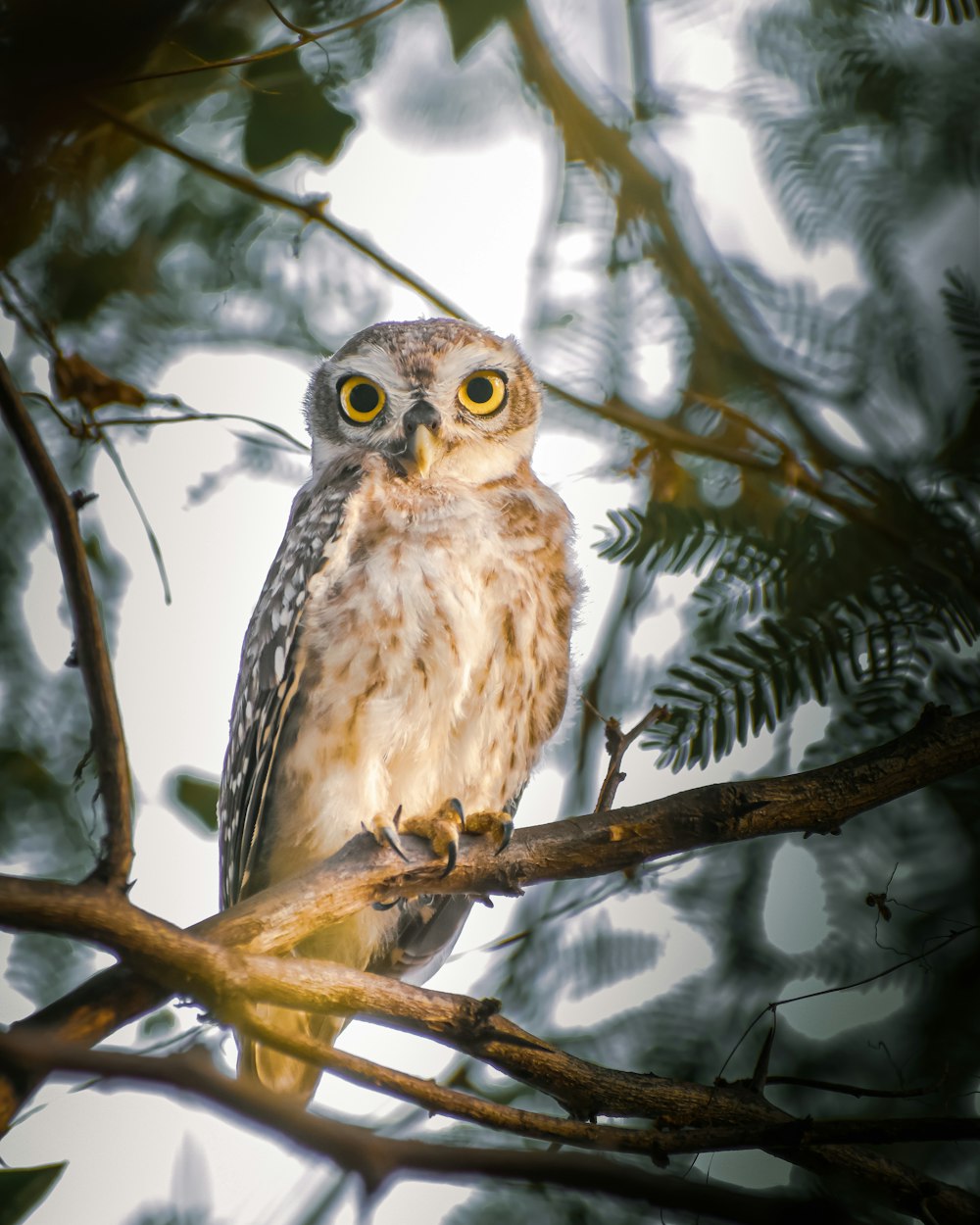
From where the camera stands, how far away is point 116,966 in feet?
3.58

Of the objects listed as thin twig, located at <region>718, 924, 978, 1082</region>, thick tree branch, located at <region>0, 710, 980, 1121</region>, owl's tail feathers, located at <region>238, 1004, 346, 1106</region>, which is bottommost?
thin twig, located at <region>718, 924, 978, 1082</region>

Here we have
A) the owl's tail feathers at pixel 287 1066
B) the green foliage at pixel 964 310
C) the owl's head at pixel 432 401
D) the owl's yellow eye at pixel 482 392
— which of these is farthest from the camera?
the owl's yellow eye at pixel 482 392

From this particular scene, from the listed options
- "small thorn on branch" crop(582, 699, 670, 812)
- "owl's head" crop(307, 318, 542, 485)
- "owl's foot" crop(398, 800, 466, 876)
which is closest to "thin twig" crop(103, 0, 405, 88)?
"owl's head" crop(307, 318, 542, 485)

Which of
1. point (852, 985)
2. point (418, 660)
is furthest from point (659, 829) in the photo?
point (418, 660)

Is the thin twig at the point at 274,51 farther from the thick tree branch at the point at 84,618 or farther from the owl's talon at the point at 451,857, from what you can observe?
the owl's talon at the point at 451,857

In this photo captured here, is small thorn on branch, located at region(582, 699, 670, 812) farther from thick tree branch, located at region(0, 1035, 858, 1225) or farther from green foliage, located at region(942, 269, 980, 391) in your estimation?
thick tree branch, located at region(0, 1035, 858, 1225)

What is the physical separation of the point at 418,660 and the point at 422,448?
0.46m

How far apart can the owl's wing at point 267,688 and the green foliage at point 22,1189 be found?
119 centimetres

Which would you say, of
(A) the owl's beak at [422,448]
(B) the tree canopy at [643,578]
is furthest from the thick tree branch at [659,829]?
(A) the owl's beak at [422,448]

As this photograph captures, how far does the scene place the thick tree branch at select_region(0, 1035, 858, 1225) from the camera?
23.9 inches

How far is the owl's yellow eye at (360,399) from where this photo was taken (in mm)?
2432

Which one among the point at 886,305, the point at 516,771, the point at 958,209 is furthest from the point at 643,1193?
the point at 516,771

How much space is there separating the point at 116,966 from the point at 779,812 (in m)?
0.82

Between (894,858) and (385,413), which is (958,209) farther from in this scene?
(385,413)
